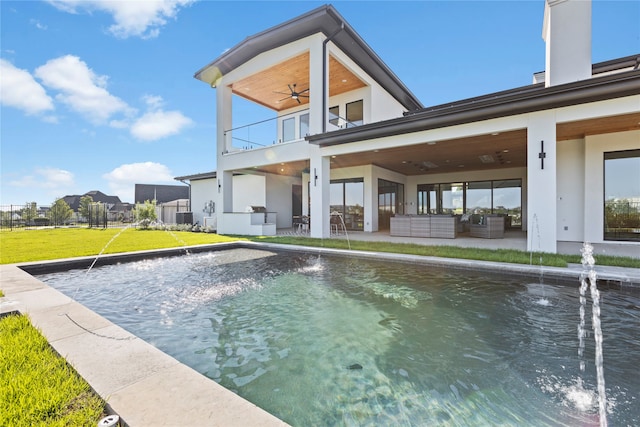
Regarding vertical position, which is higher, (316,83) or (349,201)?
(316,83)

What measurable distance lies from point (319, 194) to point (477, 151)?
5.70 meters

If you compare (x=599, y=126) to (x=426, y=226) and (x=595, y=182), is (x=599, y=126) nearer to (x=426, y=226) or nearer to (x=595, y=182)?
(x=595, y=182)

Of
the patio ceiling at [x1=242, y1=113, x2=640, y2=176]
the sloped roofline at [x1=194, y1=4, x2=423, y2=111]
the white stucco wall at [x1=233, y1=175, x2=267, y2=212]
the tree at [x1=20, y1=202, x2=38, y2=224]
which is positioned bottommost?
the tree at [x1=20, y1=202, x2=38, y2=224]

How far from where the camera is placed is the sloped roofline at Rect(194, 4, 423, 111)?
958cm

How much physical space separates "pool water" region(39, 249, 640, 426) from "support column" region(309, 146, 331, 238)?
4508 mm

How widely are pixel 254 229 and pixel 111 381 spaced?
35.1 feet

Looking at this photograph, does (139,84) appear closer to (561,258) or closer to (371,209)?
(371,209)

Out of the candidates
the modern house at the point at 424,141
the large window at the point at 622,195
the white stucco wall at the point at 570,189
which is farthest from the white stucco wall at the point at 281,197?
the large window at the point at 622,195

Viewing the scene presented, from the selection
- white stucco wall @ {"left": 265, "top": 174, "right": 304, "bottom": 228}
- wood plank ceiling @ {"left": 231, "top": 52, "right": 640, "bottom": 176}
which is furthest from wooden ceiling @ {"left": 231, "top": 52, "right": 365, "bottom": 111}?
white stucco wall @ {"left": 265, "top": 174, "right": 304, "bottom": 228}

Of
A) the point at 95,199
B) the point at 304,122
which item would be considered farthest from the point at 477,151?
the point at 95,199

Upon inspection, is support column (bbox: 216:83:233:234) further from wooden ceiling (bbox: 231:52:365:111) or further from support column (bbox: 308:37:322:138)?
support column (bbox: 308:37:322:138)

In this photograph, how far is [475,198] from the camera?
15.1 meters

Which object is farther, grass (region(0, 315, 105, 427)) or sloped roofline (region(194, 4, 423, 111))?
sloped roofline (region(194, 4, 423, 111))

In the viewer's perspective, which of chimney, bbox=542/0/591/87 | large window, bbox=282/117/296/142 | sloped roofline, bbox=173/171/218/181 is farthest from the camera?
sloped roofline, bbox=173/171/218/181
